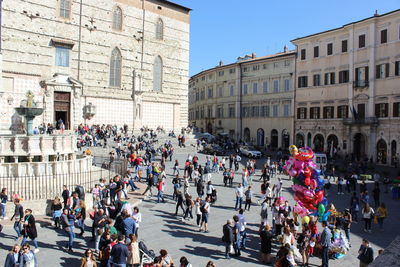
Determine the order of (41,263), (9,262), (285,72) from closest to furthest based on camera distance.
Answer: (9,262), (41,263), (285,72)

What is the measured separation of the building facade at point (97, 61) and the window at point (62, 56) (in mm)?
97

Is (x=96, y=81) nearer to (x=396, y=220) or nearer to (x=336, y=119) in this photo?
(x=336, y=119)

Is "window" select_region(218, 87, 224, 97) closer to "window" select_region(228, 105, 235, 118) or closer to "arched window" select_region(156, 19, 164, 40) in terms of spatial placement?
"window" select_region(228, 105, 235, 118)

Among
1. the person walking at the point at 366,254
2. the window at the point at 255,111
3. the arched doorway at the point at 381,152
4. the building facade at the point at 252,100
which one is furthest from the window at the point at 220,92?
the person walking at the point at 366,254

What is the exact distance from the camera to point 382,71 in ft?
119

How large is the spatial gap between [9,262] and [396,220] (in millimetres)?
15291

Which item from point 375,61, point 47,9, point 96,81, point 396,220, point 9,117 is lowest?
point 396,220

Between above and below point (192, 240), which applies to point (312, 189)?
above

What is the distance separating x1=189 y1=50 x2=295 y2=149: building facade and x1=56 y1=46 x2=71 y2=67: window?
26073 millimetres

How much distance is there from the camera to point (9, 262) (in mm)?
8375

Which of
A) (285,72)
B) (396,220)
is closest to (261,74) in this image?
(285,72)

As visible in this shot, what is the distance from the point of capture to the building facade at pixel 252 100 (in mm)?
48062

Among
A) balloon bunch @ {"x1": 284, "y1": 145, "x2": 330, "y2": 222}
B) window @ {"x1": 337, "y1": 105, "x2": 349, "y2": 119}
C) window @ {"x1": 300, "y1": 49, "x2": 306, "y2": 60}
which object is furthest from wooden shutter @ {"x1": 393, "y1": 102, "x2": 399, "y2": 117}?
balloon bunch @ {"x1": 284, "y1": 145, "x2": 330, "y2": 222}

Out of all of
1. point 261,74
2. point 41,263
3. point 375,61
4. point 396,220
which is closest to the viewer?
point 41,263
